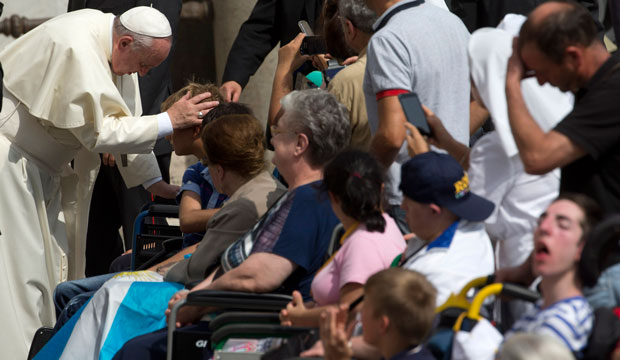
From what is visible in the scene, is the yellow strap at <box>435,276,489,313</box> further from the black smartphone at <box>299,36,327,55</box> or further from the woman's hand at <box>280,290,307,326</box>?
the black smartphone at <box>299,36,327,55</box>

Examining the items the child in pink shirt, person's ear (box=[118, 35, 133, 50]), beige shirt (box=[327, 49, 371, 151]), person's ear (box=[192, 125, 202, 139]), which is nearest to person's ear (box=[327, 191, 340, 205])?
the child in pink shirt

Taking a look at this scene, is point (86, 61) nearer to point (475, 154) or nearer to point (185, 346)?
point (185, 346)

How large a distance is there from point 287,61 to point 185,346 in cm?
167

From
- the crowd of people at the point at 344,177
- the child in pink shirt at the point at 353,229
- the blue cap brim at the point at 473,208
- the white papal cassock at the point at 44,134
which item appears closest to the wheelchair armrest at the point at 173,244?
the crowd of people at the point at 344,177

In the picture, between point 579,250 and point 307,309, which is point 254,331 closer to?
point 307,309

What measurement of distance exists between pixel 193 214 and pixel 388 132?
58.6 inches

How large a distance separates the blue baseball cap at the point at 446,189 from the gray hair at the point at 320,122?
0.85 metres

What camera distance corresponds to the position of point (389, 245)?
354 cm

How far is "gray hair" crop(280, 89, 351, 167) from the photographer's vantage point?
4.08m

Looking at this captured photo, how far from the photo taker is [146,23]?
19.0 ft

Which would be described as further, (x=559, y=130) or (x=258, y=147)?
(x=258, y=147)

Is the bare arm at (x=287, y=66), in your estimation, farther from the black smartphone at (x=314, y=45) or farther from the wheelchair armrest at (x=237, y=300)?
the wheelchair armrest at (x=237, y=300)

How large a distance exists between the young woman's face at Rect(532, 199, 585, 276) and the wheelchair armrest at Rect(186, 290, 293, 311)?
1271mm

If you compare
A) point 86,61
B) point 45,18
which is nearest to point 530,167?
point 86,61
